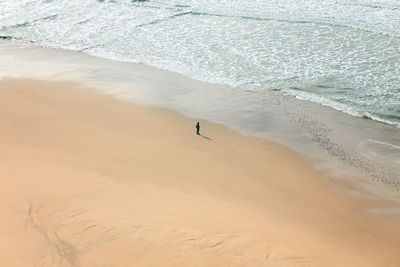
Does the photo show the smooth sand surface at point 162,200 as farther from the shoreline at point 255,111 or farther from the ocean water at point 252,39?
the ocean water at point 252,39

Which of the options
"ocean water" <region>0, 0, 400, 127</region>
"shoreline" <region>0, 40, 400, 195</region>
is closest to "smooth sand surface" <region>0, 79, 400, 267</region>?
"shoreline" <region>0, 40, 400, 195</region>

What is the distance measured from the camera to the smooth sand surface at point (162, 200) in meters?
7.21

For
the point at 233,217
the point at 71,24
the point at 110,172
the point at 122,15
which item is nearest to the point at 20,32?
the point at 71,24

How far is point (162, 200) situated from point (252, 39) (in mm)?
15042

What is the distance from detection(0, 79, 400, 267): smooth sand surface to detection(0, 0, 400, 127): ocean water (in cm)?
522

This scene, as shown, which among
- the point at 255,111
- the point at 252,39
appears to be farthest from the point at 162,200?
the point at 252,39

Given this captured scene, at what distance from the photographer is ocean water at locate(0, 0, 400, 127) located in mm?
16562

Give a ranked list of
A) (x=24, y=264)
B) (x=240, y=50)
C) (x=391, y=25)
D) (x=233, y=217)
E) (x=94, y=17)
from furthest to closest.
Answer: (x=94, y=17) → (x=391, y=25) → (x=240, y=50) → (x=233, y=217) → (x=24, y=264)

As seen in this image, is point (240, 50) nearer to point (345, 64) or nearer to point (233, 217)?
point (345, 64)

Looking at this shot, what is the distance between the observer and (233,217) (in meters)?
8.55

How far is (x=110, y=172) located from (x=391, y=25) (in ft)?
64.5

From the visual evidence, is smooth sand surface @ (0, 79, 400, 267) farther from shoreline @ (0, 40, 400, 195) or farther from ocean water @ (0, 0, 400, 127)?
ocean water @ (0, 0, 400, 127)

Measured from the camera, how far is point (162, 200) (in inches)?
355

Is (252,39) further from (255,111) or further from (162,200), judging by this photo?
(162,200)
